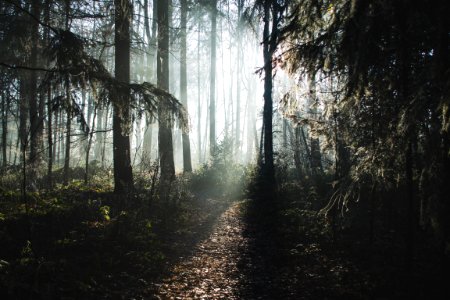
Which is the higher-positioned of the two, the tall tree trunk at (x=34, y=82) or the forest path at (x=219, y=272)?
the tall tree trunk at (x=34, y=82)

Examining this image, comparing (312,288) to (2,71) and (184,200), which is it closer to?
(184,200)

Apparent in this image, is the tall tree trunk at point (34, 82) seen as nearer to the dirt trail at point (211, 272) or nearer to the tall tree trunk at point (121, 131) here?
the tall tree trunk at point (121, 131)

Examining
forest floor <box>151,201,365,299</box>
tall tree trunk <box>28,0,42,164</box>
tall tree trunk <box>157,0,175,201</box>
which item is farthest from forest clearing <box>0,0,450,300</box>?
tall tree trunk <box>157,0,175,201</box>

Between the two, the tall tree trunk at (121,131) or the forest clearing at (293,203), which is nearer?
the forest clearing at (293,203)

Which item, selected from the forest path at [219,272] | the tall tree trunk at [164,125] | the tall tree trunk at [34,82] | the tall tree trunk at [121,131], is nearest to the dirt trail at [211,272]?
the forest path at [219,272]

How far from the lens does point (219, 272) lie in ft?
20.0

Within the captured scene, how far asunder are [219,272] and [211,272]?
0.49ft

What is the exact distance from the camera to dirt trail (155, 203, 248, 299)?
5.21m

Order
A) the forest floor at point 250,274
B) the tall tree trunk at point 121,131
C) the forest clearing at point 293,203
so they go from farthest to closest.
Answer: the tall tree trunk at point 121,131, the forest floor at point 250,274, the forest clearing at point 293,203

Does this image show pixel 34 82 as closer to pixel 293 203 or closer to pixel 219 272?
pixel 293 203

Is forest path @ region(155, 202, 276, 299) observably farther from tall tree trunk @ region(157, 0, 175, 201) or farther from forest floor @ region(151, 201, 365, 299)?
tall tree trunk @ region(157, 0, 175, 201)

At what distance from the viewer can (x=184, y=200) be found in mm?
11703

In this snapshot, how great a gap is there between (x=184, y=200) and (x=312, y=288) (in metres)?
7.02

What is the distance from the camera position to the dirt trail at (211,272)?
5207mm
